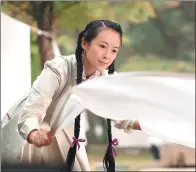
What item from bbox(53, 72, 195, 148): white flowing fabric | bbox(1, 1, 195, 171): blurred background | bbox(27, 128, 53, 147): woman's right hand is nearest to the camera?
bbox(53, 72, 195, 148): white flowing fabric

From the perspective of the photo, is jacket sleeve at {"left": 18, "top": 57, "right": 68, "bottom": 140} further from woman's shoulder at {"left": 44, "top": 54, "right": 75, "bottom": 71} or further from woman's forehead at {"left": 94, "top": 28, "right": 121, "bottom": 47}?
woman's forehead at {"left": 94, "top": 28, "right": 121, "bottom": 47}

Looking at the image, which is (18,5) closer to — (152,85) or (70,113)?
(70,113)

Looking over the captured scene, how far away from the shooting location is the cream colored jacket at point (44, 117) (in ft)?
3.13

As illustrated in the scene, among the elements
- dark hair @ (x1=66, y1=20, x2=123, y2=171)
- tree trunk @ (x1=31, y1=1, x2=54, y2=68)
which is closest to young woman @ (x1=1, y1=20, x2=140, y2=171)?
dark hair @ (x1=66, y1=20, x2=123, y2=171)

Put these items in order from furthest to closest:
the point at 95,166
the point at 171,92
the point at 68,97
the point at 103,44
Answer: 1. the point at 95,166
2. the point at 103,44
3. the point at 68,97
4. the point at 171,92

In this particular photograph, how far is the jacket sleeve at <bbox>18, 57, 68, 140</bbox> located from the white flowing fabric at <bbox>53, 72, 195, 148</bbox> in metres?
0.17

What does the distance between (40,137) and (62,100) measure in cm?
9

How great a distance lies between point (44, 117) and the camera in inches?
37.1

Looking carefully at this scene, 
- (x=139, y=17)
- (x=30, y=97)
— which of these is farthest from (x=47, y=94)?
(x=139, y=17)

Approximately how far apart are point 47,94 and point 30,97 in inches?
2.1

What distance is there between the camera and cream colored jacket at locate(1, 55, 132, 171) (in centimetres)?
95

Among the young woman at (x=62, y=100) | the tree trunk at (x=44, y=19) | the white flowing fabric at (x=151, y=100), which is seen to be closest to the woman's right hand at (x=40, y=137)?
the young woman at (x=62, y=100)

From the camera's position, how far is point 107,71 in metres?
1.00

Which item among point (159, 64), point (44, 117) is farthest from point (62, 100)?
point (159, 64)
